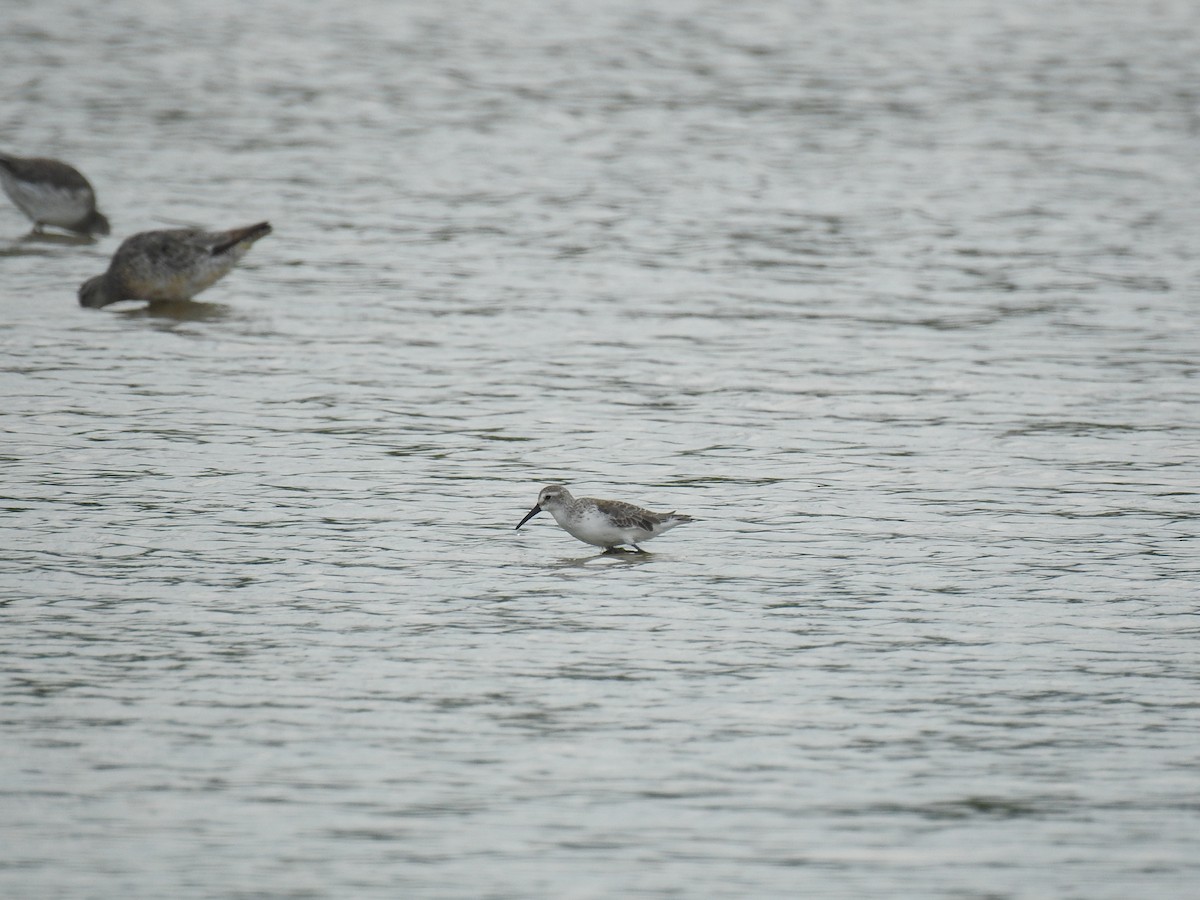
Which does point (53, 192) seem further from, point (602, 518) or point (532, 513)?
point (602, 518)

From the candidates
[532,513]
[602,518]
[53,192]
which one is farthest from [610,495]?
[53,192]

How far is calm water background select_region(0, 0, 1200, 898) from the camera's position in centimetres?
836

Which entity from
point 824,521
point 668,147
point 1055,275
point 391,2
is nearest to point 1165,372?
point 1055,275

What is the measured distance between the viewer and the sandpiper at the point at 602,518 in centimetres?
1202

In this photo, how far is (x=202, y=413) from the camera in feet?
50.1

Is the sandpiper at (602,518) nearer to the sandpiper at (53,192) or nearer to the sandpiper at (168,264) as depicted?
the sandpiper at (168,264)

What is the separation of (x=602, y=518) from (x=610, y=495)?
1.27 m

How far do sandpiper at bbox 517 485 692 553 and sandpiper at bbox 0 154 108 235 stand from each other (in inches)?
427

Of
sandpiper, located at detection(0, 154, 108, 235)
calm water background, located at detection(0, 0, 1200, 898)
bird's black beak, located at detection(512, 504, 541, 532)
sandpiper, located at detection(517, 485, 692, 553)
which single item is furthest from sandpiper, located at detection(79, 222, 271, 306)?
sandpiper, located at detection(517, 485, 692, 553)

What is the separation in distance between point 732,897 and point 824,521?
5431mm

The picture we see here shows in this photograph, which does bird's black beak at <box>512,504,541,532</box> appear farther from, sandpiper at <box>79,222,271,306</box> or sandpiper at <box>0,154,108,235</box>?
sandpiper at <box>0,154,108,235</box>

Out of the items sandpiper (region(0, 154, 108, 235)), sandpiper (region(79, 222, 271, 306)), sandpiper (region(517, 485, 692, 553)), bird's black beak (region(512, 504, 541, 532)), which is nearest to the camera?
sandpiper (region(517, 485, 692, 553))

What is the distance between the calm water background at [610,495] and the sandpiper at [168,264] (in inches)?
13.9

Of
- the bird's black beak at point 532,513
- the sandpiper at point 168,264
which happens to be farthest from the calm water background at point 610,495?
the sandpiper at point 168,264
